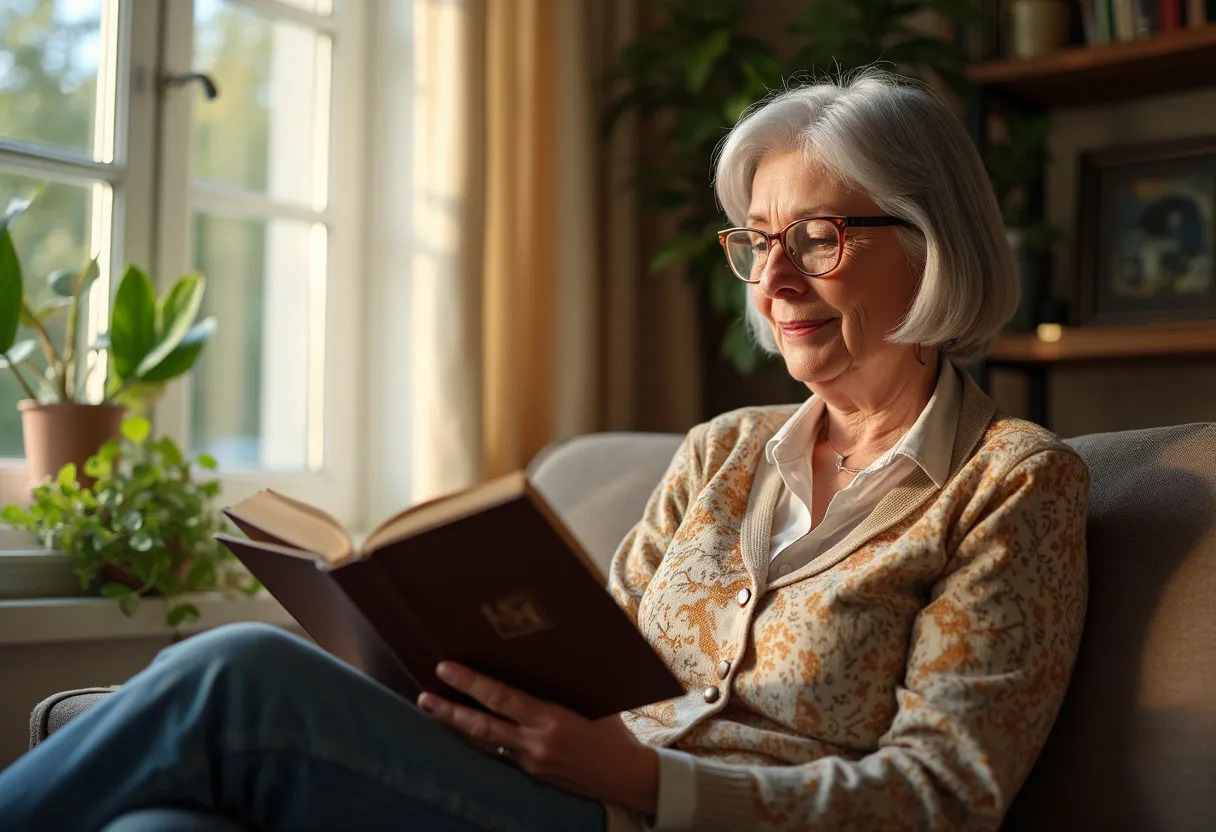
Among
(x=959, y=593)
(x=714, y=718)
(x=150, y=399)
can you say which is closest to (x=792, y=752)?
(x=714, y=718)

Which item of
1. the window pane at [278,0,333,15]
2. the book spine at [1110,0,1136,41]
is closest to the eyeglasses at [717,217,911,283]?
the book spine at [1110,0,1136,41]

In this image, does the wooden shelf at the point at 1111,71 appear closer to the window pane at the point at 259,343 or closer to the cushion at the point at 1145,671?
the cushion at the point at 1145,671

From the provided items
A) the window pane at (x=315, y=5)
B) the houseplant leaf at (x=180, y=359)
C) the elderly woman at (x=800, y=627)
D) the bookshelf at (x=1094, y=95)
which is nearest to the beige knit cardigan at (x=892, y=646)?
the elderly woman at (x=800, y=627)

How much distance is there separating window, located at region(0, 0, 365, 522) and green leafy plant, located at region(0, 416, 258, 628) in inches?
12.3

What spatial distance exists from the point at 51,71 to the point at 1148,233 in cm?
208

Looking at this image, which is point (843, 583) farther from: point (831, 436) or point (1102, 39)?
point (1102, 39)

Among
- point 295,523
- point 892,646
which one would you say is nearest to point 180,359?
point 295,523

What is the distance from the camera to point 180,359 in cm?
197

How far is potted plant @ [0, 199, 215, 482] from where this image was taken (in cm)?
188

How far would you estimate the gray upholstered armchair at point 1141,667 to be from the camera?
118 cm

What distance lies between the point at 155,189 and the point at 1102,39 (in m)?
1.86

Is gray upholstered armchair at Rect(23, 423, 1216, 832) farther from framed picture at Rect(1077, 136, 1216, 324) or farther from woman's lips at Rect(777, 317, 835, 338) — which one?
framed picture at Rect(1077, 136, 1216, 324)

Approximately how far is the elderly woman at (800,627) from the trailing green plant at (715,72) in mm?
1036

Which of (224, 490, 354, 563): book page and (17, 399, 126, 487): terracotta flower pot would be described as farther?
(17, 399, 126, 487): terracotta flower pot
